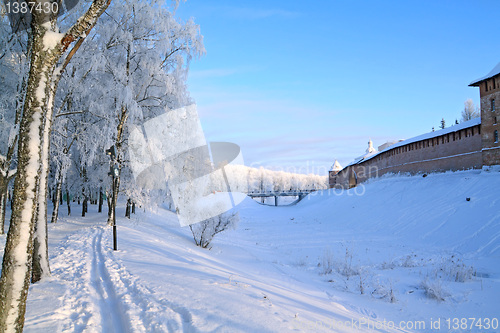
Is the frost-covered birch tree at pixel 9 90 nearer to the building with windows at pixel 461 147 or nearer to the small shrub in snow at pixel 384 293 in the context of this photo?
the small shrub in snow at pixel 384 293

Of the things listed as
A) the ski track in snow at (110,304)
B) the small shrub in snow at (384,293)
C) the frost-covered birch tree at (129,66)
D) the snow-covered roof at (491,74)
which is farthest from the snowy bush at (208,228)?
the snow-covered roof at (491,74)

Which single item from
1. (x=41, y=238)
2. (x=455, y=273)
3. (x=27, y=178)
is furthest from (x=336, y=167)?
(x=27, y=178)

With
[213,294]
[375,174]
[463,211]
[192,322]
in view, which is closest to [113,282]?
[213,294]

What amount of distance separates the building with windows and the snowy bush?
1868 centimetres

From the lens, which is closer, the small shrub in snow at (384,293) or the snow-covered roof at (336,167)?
the small shrub in snow at (384,293)

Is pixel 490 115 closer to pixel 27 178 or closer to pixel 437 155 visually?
pixel 437 155

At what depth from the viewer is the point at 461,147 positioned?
75.3 feet

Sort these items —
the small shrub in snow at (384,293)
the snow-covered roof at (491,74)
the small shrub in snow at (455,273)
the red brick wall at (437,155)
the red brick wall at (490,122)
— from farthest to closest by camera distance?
the red brick wall at (437,155) < the snow-covered roof at (491,74) < the red brick wall at (490,122) < the small shrub in snow at (455,273) < the small shrub in snow at (384,293)

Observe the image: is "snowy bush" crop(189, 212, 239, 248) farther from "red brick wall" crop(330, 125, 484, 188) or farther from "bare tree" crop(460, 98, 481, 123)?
"bare tree" crop(460, 98, 481, 123)

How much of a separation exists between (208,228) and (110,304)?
8.48 m

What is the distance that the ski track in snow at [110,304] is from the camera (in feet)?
12.7

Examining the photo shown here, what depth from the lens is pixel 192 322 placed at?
3824 mm

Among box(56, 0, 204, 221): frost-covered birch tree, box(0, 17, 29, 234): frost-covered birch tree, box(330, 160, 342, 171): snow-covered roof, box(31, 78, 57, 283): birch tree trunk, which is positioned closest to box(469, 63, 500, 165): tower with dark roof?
box(56, 0, 204, 221): frost-covered birch tree

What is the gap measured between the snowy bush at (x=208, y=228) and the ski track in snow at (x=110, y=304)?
5.84 metres
